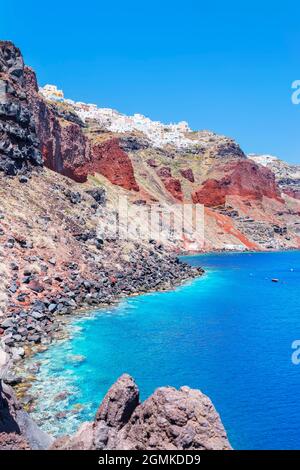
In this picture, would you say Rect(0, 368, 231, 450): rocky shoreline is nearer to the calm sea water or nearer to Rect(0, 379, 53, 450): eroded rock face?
Rect(0, 379, 53, 450): eroded rock face

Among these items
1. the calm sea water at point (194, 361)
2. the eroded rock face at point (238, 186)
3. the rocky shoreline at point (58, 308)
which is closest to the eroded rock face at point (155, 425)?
the calm sea water at point (194, 361)

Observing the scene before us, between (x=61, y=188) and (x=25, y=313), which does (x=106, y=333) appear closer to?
(x=25, y=313)

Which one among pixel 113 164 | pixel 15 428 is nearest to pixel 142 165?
pixel 113 164

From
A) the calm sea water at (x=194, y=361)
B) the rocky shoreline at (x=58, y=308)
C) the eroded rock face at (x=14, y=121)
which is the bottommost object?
the calm sea water at (x=194, y=361)

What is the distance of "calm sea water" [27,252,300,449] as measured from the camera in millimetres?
21188

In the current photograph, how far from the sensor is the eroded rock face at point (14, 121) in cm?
5894

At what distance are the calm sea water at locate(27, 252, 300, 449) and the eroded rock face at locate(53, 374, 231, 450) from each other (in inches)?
287

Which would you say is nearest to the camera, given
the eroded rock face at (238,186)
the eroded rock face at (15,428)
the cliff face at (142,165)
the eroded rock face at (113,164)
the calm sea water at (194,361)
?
the eroded rock face at (15,428)

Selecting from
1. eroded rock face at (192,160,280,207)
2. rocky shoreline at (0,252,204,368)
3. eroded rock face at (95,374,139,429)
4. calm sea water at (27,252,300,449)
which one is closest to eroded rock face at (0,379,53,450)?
eroded rock face at (95,374,139,429)

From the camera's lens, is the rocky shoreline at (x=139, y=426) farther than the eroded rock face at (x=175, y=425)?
No

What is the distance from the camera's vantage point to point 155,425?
492 inches

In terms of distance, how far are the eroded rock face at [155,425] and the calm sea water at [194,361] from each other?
728 centimetres

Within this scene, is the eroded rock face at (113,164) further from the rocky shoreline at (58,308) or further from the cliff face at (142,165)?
the rocky shoreline at (58,308)

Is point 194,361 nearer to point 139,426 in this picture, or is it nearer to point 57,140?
point 139,426
